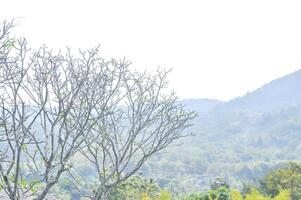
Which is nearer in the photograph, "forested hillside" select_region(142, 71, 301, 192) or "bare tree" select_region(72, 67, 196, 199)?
"bare tree" select_region(72, 67, 196, 199)

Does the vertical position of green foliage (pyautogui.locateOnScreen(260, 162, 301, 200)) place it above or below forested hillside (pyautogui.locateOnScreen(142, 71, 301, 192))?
below

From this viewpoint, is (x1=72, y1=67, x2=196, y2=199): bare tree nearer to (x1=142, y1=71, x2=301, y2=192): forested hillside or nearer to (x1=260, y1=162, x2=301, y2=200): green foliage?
(x1=260, y1=162, x2=301, y2=200): green foliage

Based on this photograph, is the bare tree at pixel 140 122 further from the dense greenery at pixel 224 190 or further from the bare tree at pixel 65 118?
the dense greenery at pixel 224 190

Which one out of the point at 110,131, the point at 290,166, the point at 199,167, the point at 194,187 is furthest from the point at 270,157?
the point at 110,131

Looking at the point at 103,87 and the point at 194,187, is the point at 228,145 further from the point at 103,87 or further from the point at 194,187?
the point at 103,87

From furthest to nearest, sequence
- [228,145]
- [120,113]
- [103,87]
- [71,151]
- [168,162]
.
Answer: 1. [228,145]
2. [168,162]
3. [120,113]
4. [103,87]
5. [71,151]

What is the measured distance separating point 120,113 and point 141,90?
1.40ft

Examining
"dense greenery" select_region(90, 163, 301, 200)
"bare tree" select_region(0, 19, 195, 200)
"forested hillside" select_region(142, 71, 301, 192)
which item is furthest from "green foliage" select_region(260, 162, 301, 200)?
"forested hillside" select_region(142, 71, 301, 192)


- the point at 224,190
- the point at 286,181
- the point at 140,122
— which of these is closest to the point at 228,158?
the point at 286,181

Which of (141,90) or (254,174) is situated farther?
(254,174)

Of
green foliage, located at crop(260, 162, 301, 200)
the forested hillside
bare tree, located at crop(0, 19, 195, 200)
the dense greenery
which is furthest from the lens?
the forested hillside

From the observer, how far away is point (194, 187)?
4469 inches

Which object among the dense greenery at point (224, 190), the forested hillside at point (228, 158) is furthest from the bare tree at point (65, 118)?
the forested hillside at point (228, 158)

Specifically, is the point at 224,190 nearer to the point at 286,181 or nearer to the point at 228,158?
the point at 286,181
